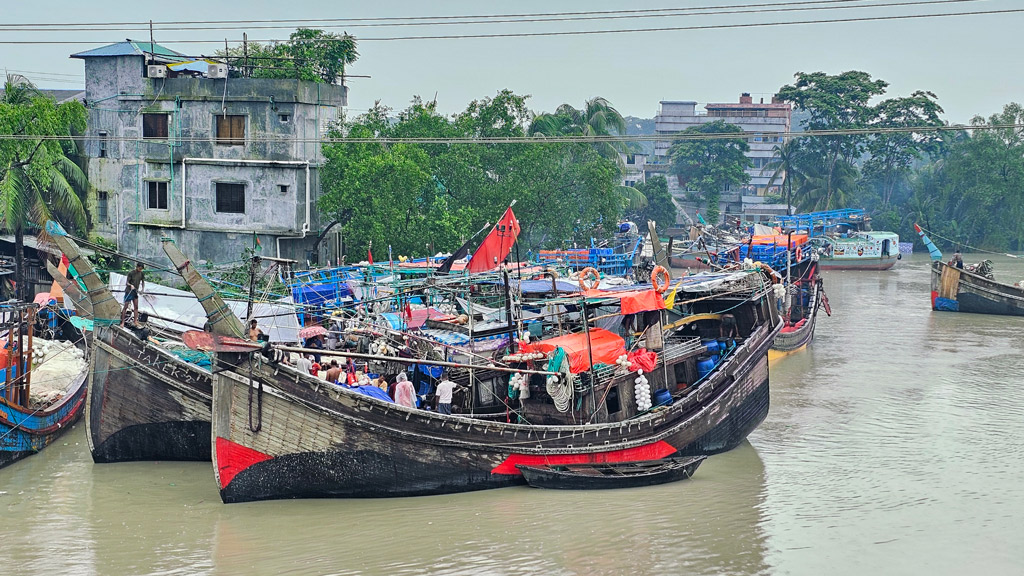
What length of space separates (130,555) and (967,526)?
1112 cm

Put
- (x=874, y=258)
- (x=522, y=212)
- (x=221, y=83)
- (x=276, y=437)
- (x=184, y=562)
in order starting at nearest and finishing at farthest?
1. (x=184, y=562)
2. (x=276, y=437)
3. (x=221, y=83)
4. (x=522, y=212)
5. (x=874, y=258)

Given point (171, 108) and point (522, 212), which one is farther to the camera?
point (522, 212)

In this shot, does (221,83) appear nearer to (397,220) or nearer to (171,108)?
(171,108)

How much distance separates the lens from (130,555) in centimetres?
1312

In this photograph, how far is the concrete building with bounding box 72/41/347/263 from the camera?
2934 cm

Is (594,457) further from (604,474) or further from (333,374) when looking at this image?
(333,374)

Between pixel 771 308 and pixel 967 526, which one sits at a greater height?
pixel 771 308

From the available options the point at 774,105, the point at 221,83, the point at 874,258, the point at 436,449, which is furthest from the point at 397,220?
the point at 774,105

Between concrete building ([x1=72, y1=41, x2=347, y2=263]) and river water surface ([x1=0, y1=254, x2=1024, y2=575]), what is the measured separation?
39.2 feet

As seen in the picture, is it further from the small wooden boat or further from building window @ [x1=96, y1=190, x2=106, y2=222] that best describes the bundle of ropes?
building window @ [x1=96, y1=190, x2=106, y2=222]

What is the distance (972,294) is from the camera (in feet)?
119

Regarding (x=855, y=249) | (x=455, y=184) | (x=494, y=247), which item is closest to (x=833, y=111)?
(x=855, y=249)

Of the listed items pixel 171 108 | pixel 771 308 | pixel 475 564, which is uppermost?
pixel 171 108

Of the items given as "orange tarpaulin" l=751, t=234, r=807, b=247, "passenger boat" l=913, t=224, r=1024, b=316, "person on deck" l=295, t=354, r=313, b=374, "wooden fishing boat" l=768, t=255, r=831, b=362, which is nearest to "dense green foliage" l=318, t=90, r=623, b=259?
"orange tarpaulin" l=751, t=234, r=807, b=247
